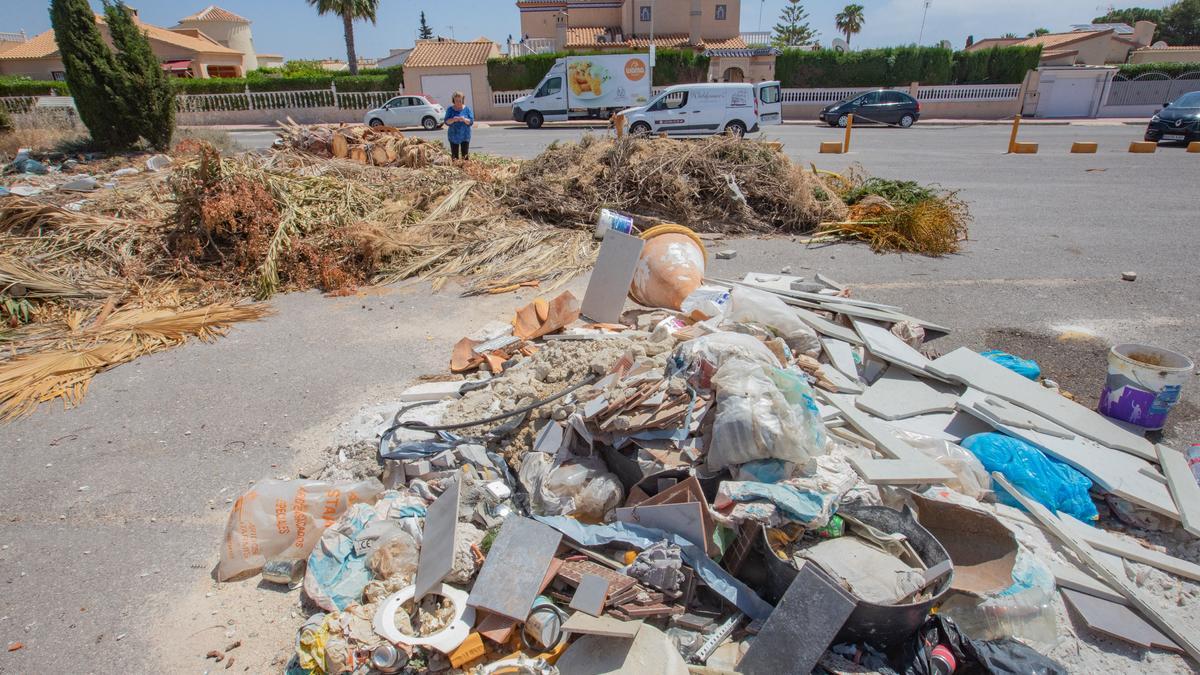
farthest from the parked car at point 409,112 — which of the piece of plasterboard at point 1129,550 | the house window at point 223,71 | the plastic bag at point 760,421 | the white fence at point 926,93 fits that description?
the house window at point 223,71

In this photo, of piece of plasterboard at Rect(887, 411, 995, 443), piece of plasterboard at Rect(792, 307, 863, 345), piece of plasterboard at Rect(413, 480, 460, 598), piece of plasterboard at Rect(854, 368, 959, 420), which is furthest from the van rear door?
piece of plasterboard at Rect(413, 480, 460, 598)

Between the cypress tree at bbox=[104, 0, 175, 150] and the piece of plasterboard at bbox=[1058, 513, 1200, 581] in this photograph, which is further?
the cypress tree at bbox=[104, 0, 175, 150]

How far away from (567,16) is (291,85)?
19.0m

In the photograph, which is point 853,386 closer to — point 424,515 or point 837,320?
point 837,320

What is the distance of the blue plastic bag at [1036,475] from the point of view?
3.24 meters

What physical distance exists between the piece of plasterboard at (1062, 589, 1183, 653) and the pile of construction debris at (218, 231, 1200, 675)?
1 centimetres

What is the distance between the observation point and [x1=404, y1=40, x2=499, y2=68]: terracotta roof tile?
3195cm

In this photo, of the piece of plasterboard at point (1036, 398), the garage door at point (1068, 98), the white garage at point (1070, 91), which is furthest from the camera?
the garage door at point (1068, 98)

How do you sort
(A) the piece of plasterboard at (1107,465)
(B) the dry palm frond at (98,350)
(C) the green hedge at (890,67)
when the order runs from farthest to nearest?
(C) the green hedge at (890,67), (B) the dry palm frond at (98,350), (A) the piece of plasterboard at (1107,465)

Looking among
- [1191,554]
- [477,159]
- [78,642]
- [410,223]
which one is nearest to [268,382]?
[78,642]

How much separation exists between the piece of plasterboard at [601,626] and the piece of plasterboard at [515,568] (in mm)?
203

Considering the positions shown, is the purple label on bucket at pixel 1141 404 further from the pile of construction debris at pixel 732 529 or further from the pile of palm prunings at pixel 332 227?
the pile of palm prunings at pixel 332 227

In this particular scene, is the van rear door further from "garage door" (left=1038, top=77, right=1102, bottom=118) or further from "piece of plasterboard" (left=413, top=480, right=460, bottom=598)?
"piece of plasterboard" (left=413, top=480, right=460, bottom=598)

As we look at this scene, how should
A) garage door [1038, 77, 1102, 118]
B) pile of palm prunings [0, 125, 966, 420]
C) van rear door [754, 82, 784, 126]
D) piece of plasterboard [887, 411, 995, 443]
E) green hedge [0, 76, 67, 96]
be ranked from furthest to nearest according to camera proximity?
green hedge [0, 76, 67, 96]
garage door [1038, 77, 1102, 118]
van rear door [754, 82, 784, 126]
pile of palm prunings [0, 125, 966, 420]
piece of plasterboard [887, 411, 995, 443]
